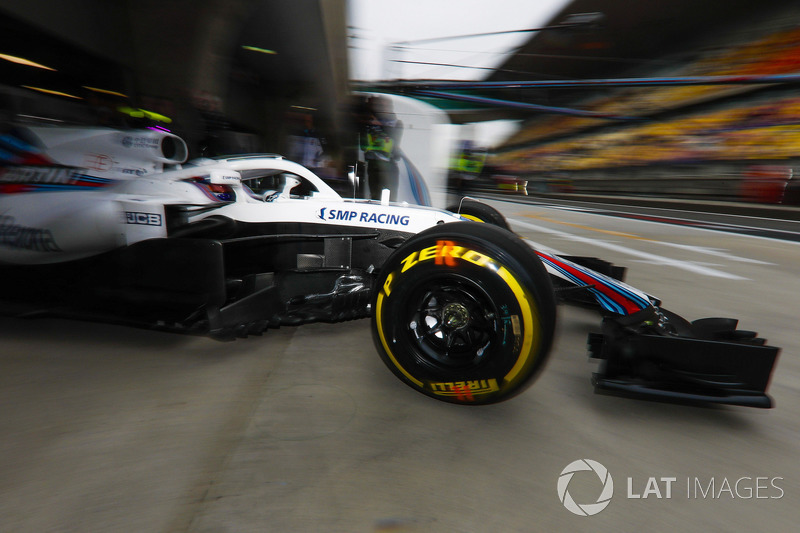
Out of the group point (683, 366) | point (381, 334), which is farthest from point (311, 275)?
point (683, 366)

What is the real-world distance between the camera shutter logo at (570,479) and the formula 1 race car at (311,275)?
0.29 meters

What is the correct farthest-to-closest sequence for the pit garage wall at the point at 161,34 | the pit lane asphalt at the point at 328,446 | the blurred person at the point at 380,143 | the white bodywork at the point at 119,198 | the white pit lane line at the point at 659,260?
the pit garage wall at the point at 161,34 → the blurred person at the point at 380,143 → the white pit lane line at the point at 659,260 → the white bodywork at the point at 119,198 → the pit lane asphalt at the point at 328,446

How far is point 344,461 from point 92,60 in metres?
12.1

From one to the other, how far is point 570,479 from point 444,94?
2.79 meters

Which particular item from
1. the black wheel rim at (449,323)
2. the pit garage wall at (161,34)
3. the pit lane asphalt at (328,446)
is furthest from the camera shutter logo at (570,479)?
the pit garage wall at (161,34)

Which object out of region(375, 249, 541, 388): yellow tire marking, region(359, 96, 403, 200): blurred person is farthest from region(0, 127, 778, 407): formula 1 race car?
region(359, 96, 403, 200): blurred person

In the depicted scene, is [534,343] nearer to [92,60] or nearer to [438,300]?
[438,300]

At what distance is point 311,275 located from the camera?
2.34 metres

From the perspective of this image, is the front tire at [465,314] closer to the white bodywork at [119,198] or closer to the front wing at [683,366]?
the front wing at [683,366]

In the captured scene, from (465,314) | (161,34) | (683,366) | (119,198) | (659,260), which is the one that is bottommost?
(659,260)

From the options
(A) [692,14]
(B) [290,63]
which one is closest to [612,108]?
(A) [692,14]

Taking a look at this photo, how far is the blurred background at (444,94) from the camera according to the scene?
4660 mm

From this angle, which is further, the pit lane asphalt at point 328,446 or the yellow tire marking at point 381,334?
the yellow tire marking at point 381,334

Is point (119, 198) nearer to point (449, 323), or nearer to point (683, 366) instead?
point (449, 323)
